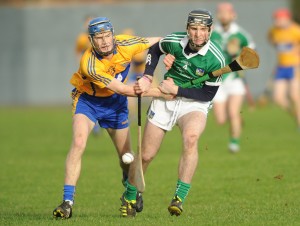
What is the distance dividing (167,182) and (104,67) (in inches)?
137

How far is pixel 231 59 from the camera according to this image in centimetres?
1521

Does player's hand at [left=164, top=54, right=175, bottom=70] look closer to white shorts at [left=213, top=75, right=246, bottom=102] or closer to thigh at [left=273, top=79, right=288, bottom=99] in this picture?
white shorts at [left=213, top=75, right=246, bottom=102]

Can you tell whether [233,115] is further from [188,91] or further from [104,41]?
[104,41]

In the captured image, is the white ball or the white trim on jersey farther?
the white ball

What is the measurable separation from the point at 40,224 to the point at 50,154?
788cm

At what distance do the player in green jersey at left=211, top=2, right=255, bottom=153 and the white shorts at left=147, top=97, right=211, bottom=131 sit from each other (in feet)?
19.3

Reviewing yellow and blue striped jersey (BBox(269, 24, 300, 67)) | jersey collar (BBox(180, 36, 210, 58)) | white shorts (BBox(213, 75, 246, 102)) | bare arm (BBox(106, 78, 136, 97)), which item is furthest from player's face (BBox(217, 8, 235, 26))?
bare arm (BBox(106, 78, 136, 97))

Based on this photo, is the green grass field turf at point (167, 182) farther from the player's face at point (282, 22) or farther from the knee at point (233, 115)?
the player's face at point (282, 22)

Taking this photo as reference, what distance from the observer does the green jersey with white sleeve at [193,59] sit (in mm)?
8852

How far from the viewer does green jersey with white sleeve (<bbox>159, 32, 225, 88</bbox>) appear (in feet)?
29.0

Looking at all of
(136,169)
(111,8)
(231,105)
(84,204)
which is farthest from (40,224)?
(111,8)

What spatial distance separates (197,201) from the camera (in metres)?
10.1

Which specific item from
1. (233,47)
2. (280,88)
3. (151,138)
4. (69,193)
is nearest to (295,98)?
(280,88)

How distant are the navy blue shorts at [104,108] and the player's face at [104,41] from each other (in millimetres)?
685
